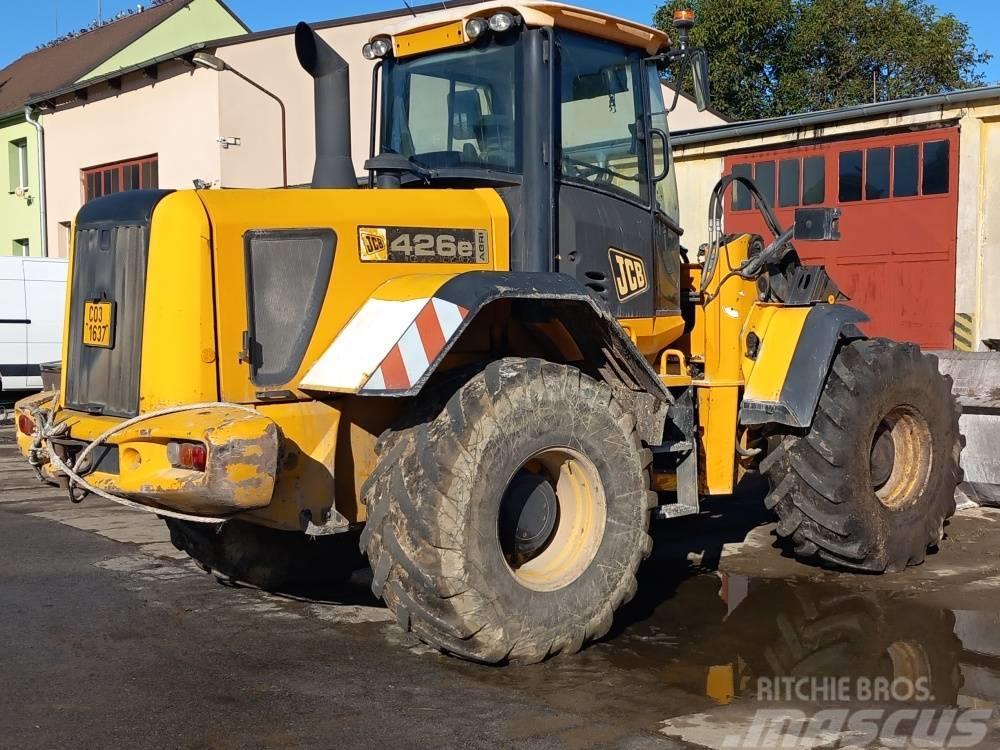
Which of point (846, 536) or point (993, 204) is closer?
point (846, 536)

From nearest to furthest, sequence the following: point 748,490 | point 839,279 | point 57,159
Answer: point 748,490, point 839,279, point 57,159

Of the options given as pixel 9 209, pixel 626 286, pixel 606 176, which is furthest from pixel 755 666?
pixel 9 209

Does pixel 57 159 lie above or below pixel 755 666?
above

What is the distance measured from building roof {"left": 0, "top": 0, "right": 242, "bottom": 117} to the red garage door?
17788 mm

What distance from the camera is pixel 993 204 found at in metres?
16.6

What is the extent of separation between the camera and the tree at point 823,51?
119 feet

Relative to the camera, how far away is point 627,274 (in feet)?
20.1

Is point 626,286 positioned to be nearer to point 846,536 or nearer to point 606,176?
point 606,176

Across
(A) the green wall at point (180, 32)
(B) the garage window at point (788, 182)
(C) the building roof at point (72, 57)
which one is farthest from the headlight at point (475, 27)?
(A) the green wall at point (180, 32)

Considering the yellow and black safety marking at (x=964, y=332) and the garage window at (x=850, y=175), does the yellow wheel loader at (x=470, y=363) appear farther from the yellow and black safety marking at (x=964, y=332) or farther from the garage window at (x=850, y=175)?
the garage window at (x=850, y=175)

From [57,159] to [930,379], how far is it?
24.2 meters

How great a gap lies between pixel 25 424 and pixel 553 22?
314 cm

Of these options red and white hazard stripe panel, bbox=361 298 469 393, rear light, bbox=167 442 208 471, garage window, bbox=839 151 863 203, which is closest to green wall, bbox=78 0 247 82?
garage window, bbox=839 151 863 203

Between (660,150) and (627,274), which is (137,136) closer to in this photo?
(660,150)
